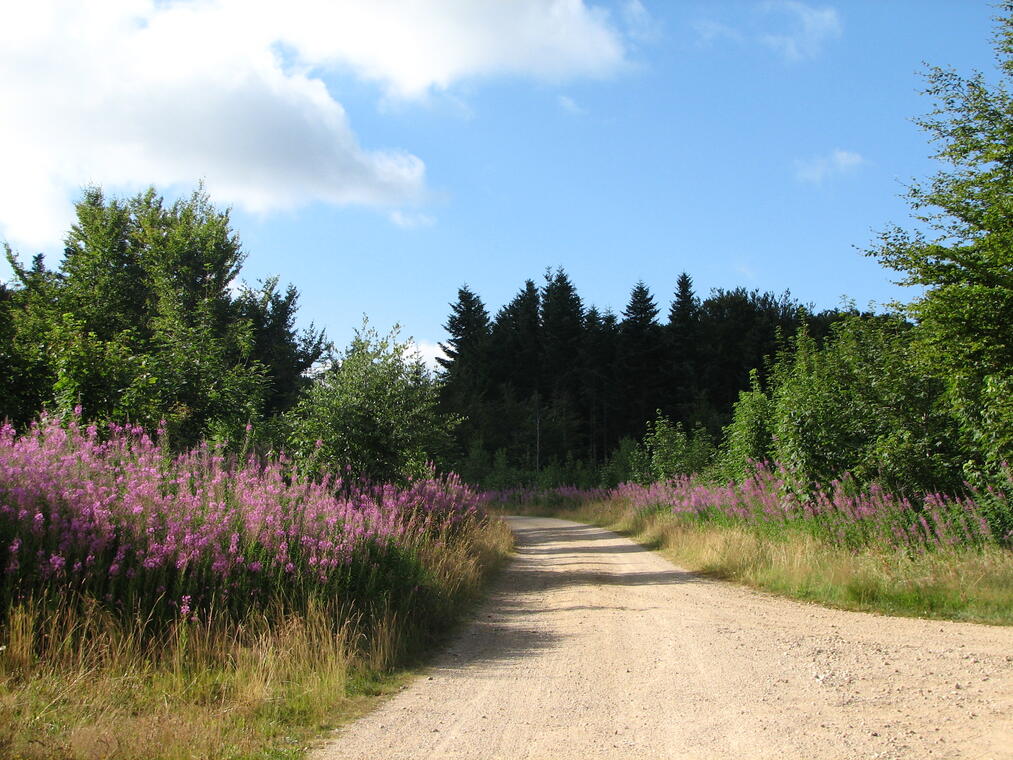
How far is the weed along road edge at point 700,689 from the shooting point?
4.90 metres

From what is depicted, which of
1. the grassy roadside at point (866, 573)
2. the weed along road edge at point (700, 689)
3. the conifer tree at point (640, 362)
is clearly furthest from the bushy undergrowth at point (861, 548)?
the conifer tree at point (640, 362)

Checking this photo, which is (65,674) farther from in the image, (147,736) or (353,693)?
(353,693)

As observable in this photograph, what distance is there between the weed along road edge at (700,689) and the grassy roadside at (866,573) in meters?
0.59

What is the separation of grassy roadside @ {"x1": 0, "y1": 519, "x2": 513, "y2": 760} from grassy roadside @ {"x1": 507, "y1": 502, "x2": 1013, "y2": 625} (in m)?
6.56

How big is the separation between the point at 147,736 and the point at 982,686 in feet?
20.7

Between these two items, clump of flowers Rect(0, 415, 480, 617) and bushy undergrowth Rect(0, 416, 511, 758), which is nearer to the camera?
bushy undergrowth Rect(0, 416, 511, 758)

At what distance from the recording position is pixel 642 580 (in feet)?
43.3

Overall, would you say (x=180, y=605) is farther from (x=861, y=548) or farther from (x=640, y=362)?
(x=640, y=362)

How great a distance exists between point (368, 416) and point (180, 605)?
7083mm

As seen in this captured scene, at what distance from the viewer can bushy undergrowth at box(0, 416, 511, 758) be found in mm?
5004

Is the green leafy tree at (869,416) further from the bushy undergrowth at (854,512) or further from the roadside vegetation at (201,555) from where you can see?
the roadside vegetation at (201,555)

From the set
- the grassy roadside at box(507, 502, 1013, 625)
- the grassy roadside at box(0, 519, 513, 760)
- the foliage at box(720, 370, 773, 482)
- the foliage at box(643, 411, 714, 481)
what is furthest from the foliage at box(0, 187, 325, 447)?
the foliage at box(643, 411, 714, 481)

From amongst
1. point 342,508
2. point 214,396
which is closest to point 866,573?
point 342,508

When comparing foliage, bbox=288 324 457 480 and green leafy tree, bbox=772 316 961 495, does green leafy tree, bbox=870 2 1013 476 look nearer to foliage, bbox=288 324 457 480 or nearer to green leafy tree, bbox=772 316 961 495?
green leafy tree, bbox=772 316 961 495
